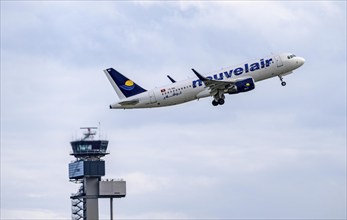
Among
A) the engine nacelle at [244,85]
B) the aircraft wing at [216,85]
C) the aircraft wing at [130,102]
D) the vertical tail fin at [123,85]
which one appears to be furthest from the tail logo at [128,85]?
the engine nacelle at [244,85]

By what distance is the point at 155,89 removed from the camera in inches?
6555

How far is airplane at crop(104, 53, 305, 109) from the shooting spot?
541ft

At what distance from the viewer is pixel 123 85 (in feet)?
560

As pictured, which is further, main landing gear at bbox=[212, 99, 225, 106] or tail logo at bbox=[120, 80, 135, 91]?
tail logo at bbox=[120, 80, 135, 91]

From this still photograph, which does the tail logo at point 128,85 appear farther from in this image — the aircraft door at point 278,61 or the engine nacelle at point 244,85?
the aircraft door at point 278,61

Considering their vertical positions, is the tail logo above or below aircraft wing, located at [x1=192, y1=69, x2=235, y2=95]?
above

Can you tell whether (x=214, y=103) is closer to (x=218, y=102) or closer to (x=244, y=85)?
(x=218, y=102)

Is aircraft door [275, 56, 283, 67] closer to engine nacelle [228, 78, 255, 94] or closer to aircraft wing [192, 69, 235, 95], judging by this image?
engine nacelle [228, 78, 255, 94]

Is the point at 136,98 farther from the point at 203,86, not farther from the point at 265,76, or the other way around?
the point at 265,76

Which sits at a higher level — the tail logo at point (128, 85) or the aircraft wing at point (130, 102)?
the tail logo at point (128, 85)

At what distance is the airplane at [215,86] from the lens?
165 metres

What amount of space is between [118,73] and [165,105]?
1247cm

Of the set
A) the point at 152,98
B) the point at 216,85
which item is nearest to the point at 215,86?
the point at 216,85

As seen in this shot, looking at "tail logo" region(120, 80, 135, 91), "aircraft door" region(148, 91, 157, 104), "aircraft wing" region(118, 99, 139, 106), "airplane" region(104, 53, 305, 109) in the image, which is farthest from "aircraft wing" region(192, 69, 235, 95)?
"tail logo" region(120, 80, 135, 91)
